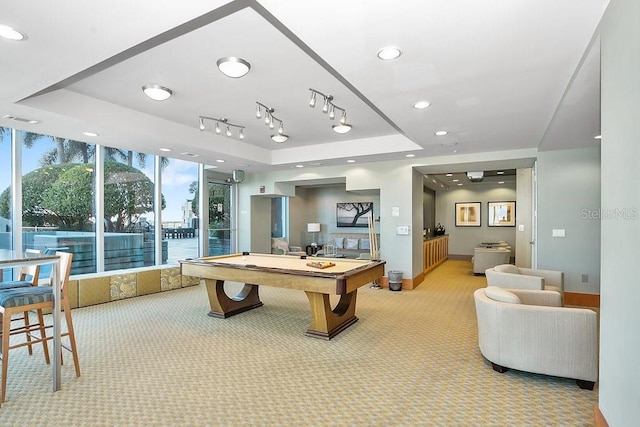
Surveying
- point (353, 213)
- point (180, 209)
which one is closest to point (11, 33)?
point (180, 209)

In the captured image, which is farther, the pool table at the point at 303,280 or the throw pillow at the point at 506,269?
the throw pillow at the point at 506,269

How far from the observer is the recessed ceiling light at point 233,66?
117 inches

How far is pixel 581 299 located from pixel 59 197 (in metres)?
8.38

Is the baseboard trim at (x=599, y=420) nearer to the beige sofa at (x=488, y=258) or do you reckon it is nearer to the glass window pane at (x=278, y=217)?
the beige sofa at (x=488, y=258)

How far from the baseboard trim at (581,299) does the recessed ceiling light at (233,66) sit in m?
5.73

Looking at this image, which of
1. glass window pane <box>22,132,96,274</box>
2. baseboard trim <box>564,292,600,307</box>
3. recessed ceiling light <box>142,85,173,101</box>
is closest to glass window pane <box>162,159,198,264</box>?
glass window pane <box>22,132,96,274</box>

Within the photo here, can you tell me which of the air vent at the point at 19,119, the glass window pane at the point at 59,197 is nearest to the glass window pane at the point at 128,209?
the glass window pane at the point at 59,197

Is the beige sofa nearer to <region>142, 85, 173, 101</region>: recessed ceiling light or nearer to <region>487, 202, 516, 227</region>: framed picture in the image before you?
<region>487, 202, 516, 227</region>: framed picture

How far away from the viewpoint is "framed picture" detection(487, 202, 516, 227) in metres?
10.7

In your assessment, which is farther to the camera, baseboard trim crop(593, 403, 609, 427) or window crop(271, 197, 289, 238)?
window crop(271, 197, 289, 238)

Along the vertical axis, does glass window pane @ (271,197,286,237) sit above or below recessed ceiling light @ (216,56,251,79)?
below

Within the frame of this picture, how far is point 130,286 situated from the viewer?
5820 mm

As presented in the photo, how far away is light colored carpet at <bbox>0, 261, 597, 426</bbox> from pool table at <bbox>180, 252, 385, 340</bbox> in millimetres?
182

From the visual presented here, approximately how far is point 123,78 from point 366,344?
370cm
